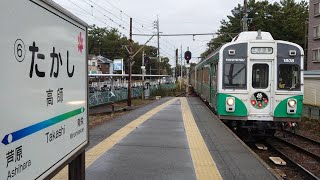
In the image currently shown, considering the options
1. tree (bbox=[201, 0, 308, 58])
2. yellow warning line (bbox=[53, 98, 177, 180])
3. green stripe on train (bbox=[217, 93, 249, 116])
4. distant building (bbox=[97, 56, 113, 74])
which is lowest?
yellow warning line (bbox=[53, 98, 177, 180])

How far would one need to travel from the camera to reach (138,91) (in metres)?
41.6

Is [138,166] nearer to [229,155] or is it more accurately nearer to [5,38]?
[229,155]

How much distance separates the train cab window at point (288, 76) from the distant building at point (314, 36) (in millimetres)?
26032

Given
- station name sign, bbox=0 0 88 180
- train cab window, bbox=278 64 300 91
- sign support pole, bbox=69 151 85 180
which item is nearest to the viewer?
station name sign, bbox=0 0 88 180

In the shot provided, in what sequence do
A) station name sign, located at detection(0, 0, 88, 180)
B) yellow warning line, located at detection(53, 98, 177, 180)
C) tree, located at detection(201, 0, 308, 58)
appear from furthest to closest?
1. tree, located at detection(201, 0, 308, 58)
2. yellow warning line, located at detection(53, 98, 177, 180)
3. station name sign, located at detection(0, 0, 88, 180)

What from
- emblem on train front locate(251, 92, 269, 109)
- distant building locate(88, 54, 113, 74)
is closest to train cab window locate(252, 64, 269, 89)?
emblem on train front locate(251, 92, 269, 109)

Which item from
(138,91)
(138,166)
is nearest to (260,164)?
(138,166)

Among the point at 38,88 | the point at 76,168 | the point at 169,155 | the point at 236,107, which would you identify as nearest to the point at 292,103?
the point at 236,107

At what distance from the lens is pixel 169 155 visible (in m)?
7.71

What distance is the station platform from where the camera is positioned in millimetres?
6254

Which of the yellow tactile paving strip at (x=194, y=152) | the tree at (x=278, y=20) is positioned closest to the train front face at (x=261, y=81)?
the yellow tactile paving strip at (x=194, y=152)

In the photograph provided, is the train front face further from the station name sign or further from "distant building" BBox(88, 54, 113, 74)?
"distant building" BBox(88, 54, 113, 74)

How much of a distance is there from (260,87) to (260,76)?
1.10 ft

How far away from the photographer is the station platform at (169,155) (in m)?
6.25
